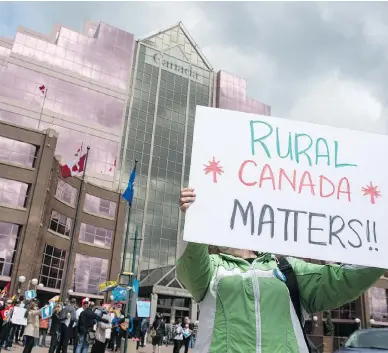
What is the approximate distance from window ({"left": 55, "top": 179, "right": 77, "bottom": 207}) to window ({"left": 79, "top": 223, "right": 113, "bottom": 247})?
11.0ft

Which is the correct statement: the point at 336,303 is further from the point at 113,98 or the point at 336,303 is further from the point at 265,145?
the point at 113,98

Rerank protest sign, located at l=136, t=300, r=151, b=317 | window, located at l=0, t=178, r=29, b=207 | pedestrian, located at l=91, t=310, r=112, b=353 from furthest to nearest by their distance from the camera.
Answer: window, located at l=0, t=178, r=29, b=207
protest sign, located at l=136, t=300, r=151, b=317
pedestrian, located at l=91, t=310, r=112, b=353

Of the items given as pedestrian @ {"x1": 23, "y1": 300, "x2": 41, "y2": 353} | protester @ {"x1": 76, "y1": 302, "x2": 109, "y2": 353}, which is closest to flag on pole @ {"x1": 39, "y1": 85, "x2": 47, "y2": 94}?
pedestrian @ {"x1": 23, "y1": 300, "x2": 41, "y2": 353}

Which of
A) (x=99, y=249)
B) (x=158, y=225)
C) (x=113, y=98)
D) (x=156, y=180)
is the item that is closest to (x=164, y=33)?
(x=113, y=98)

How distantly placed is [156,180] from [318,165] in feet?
171

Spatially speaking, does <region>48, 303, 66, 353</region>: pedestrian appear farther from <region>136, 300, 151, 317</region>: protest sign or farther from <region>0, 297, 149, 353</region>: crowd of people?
<region>136, 300, 151, 317</region>: protest sign

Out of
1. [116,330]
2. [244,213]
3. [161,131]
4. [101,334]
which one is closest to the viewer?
[244,213]

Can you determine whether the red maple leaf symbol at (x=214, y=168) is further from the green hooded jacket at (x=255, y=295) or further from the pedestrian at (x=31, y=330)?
the pedestrian at (x=31, y=330)

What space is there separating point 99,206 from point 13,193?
1172 centimetres

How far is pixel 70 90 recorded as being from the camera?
1937 inches

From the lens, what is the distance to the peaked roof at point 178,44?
61438mm

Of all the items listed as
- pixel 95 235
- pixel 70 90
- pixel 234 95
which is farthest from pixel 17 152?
pixel 234 95

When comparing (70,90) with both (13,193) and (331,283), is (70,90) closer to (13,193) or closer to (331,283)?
(13,193)

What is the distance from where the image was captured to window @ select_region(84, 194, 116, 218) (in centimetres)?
4216
